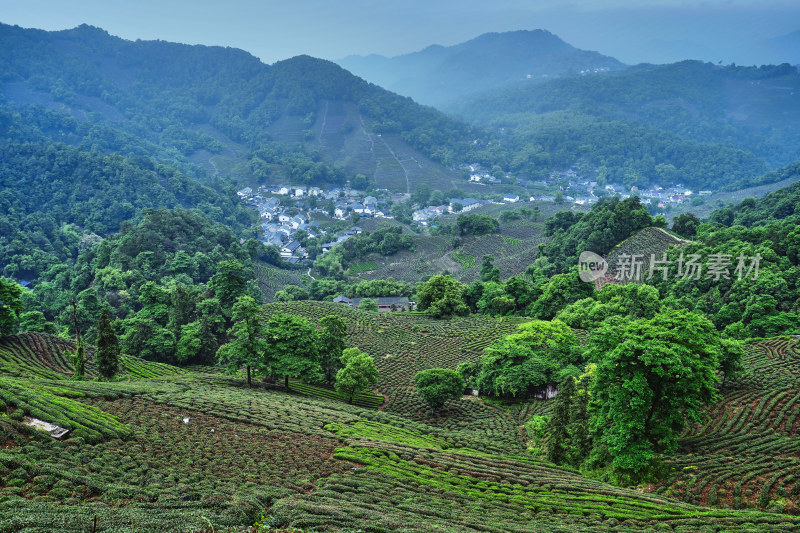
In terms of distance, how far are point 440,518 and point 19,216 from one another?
12785 centimetres

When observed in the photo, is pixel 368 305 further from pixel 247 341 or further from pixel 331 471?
pixel 331 471

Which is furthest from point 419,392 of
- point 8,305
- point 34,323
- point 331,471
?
point 34,323

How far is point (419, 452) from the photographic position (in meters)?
24.9

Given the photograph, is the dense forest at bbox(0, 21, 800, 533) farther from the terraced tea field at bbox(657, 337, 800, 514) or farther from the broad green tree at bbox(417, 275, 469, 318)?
the broad green tree at bbox(417, 275, 469, 318)

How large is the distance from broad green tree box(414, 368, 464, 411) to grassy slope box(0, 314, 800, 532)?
4.93 m

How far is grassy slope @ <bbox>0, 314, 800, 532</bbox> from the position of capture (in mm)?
14984

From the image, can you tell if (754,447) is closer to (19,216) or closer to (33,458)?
(33,458)

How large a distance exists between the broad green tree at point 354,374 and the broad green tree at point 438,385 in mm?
4116

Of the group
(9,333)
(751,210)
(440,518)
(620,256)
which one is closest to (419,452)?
(440,518)

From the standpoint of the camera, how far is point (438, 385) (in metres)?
39.2

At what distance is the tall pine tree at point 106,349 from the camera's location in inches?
1362

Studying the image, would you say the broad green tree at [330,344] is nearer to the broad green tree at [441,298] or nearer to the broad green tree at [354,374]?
the broad green tree at [354,374]
